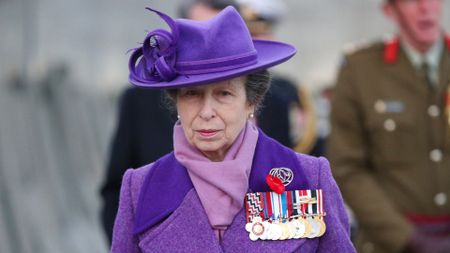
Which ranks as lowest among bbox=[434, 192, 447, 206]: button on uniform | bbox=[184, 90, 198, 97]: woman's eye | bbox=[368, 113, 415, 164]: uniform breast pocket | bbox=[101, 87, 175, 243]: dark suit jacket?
bbox=[434, 192, 447, 206]: button on uniform

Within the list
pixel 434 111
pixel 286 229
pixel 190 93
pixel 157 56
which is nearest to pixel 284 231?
pixel 286 229

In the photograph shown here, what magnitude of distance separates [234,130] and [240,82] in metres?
0.16

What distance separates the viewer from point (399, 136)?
697 centimetres

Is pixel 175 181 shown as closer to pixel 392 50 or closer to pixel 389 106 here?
pixel 389 106

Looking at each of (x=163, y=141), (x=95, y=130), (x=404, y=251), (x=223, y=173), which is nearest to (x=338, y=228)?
(x=223, y=173)

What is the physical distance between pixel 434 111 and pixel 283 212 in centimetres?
252

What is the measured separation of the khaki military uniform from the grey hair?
2.32 m

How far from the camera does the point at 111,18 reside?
1352 centimetres

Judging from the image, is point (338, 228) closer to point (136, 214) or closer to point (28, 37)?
point (136, 214)

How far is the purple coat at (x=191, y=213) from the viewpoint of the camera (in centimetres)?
454

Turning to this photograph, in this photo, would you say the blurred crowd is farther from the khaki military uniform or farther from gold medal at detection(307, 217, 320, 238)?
gold medal at detection(307, 217, 320, 238)

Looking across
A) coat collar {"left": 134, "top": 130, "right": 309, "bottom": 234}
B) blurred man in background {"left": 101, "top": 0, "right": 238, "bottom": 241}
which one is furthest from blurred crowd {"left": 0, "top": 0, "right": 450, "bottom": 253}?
coat collar {"left": 134, "top": 130, "right": 309, "bottom": 234}

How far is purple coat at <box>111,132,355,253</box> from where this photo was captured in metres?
4.54

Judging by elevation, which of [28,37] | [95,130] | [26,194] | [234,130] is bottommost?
[95,130]
